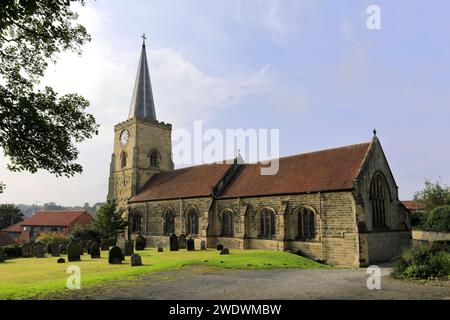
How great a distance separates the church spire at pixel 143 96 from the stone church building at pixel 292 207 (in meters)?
8.52

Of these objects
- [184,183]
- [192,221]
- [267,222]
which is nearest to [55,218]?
[184,183]

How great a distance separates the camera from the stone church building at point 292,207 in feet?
66.9

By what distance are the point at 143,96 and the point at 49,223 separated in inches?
1260

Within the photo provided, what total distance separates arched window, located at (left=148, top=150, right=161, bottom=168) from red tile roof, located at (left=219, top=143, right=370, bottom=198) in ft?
49.4

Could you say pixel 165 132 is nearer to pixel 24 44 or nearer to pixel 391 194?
pixel 391 194

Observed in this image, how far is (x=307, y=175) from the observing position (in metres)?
24.0

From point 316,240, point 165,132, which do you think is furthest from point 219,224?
point 165,132

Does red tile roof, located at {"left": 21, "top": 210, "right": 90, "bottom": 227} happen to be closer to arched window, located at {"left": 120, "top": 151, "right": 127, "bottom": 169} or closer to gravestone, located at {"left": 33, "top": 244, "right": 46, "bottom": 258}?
arched window, located at {"left": 120, "top": 151, "right": 127, "bottom": 169}

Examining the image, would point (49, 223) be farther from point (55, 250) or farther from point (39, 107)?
point (39, 107)

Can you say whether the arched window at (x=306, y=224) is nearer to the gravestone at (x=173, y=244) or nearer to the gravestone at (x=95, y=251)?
the gravestone at (x=173, y=244)

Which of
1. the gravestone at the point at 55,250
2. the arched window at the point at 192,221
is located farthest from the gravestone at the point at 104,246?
the arched window at the point at 192,221

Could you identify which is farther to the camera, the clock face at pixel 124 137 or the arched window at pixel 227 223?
the clock face at pixel 124 137

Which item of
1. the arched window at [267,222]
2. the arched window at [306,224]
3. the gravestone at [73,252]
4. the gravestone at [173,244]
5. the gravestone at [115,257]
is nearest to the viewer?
the gravestone at [115,257]
